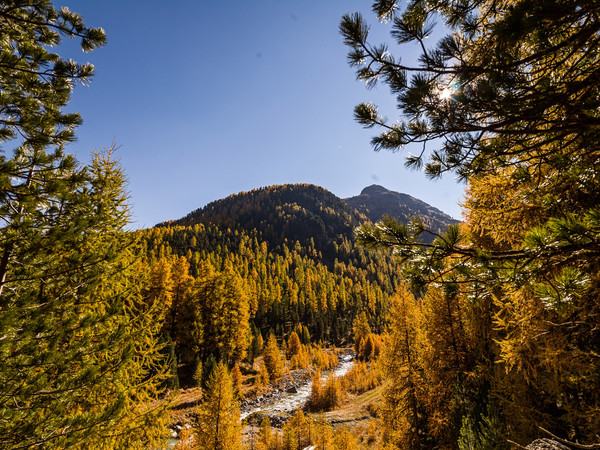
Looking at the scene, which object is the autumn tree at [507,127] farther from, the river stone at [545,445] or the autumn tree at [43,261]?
the autumn tree at [43,261]

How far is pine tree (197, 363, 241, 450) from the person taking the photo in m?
11.2

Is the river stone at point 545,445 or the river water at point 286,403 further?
the river water at point 286,403

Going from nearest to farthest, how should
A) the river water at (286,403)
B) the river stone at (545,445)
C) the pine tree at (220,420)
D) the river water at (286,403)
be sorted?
the river stone at (545,445) → the pine tree at (220,420) → the river water at (286,403) → the river water at (286,403)

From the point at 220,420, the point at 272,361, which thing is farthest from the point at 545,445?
the point at 272,361

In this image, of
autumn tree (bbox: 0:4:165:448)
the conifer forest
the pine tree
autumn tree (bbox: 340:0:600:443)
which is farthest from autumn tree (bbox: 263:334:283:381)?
autumn tree (bbox: 340:0:600:443)

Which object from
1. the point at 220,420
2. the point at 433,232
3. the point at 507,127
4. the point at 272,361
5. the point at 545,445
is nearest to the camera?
the point at 433,232

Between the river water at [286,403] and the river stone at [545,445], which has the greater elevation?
the river stone at [545,445]

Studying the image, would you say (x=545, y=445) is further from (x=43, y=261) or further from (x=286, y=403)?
(x=286, y=403)

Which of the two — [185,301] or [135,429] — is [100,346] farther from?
[185,301]

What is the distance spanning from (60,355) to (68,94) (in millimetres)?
3585

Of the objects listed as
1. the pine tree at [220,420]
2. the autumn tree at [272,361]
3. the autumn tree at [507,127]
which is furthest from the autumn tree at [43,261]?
the autumn tree at [272,361]

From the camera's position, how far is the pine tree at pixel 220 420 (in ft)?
36.6

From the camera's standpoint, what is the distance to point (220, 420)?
11.5m

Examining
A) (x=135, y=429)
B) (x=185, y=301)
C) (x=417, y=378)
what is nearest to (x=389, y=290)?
(x=185, y=301)
